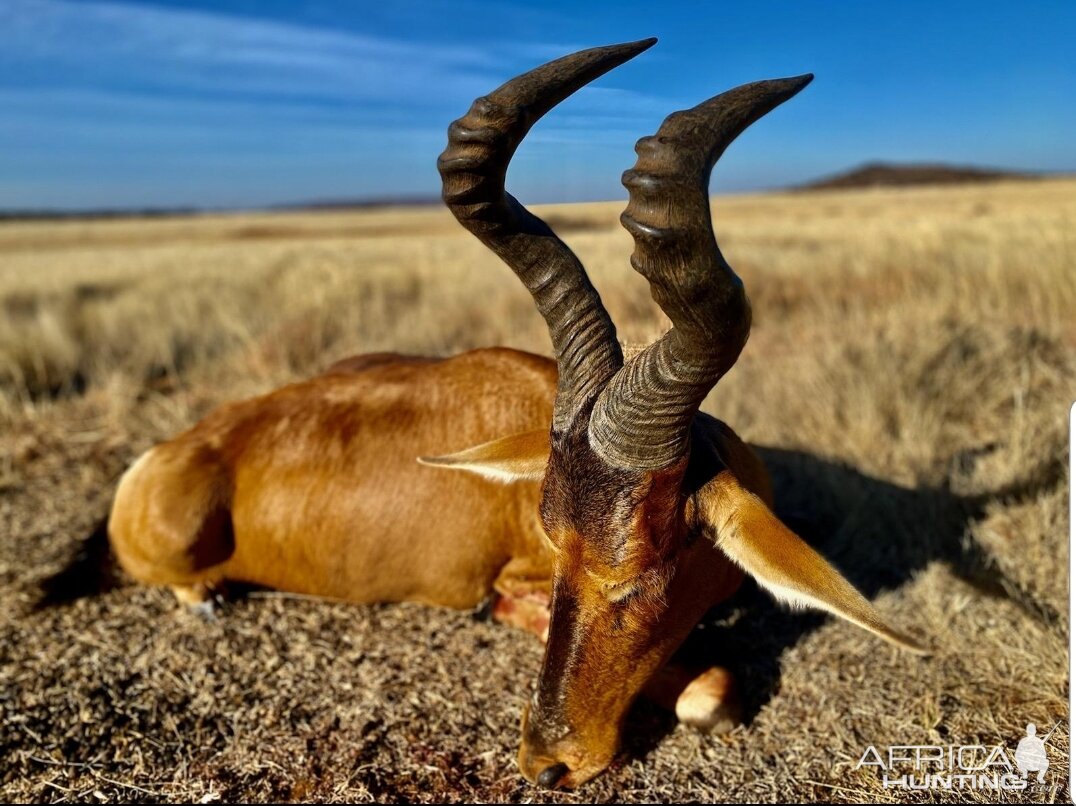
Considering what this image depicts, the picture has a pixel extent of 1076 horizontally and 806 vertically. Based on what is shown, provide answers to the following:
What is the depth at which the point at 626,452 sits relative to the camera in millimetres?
2400

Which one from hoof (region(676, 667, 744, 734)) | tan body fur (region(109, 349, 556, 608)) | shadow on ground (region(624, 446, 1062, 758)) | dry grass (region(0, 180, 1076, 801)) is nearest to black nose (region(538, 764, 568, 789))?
dry grass (region(0, 180, 1076, 801))

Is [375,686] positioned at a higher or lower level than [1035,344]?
lower

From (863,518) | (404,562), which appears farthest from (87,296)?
(863,518)

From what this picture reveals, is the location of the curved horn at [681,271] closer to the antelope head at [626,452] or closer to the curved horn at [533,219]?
the antelope head at [626,452]

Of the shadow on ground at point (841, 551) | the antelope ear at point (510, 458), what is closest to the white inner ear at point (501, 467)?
the antelope ear at point (510, 458)

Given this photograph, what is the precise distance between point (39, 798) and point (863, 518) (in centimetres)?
433

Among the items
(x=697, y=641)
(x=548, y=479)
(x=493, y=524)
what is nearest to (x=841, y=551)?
(x=697, y=641)

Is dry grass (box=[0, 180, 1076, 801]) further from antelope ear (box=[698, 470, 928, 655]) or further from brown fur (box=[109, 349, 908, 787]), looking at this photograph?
antelope ear (box=[698, 470, 928, 655])

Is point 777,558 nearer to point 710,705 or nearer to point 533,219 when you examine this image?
point 710,705

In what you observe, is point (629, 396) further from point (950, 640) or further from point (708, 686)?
point (950, 640)

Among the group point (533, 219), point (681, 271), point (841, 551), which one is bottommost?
point (841, 551)

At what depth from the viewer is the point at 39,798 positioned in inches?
122

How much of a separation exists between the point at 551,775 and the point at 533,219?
1987 millimetres

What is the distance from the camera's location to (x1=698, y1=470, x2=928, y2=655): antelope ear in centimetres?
228
